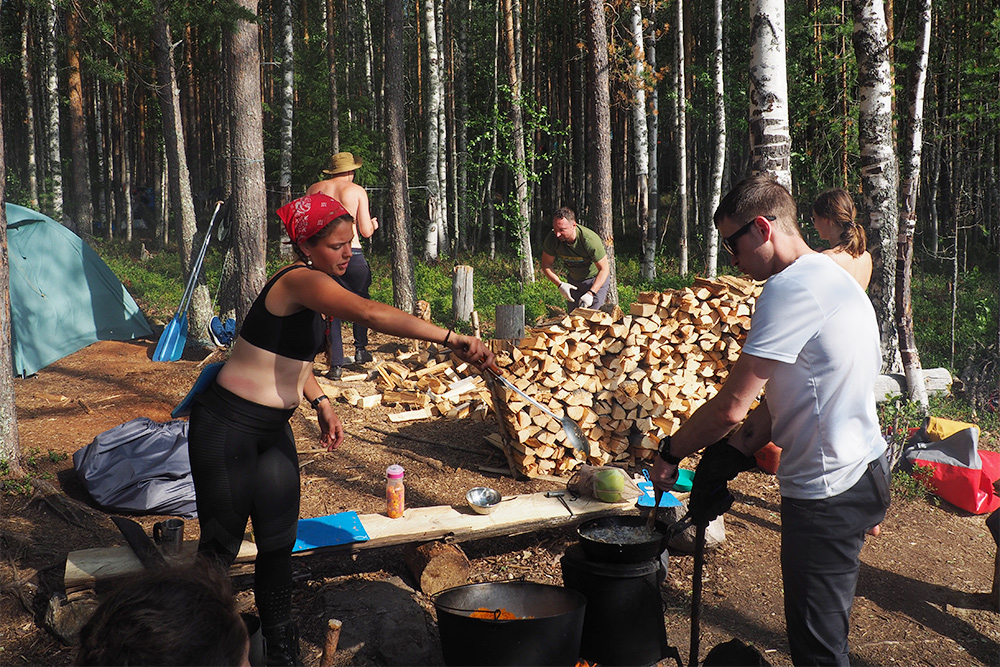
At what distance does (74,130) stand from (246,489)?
18394 mm

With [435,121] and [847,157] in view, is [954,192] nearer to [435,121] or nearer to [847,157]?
[847,157]

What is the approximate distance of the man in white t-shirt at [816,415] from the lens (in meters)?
2.24

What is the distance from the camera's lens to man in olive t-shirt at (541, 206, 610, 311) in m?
7.93

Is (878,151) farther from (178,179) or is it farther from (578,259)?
(178,179)

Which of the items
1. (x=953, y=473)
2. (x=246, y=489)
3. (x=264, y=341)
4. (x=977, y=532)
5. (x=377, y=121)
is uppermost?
(x=377, y=121)

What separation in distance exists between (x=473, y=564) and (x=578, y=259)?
438cm

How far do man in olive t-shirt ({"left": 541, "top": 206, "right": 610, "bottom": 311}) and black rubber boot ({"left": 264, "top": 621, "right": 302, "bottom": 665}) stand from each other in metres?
5.50

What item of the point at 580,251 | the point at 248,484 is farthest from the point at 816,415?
the point at 580,251

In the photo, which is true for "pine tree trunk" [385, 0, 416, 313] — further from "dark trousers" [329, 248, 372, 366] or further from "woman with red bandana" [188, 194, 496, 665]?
"woman with red bandana" [188, 194, 496, 665]

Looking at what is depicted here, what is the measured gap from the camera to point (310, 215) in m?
2.87

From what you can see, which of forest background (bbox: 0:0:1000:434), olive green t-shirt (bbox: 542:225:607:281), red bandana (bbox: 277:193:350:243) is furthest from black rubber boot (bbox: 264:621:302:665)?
olive green t-shirt (bbox: 542:225:607:281)

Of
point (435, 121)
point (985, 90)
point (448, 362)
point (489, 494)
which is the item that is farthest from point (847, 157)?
point (489, 494)

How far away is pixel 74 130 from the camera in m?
17.7

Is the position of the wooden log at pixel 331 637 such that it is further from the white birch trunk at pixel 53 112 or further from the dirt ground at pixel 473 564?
the white birch trunk at pixel 53 112
